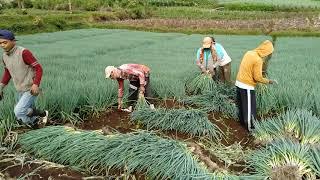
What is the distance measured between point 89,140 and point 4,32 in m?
1.53

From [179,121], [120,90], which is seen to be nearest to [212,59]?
[120,90]

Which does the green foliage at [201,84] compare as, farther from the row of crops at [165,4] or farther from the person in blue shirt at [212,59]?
the row of crops at [165,4]

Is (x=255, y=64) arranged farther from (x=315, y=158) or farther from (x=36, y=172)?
(x=36, y=172)

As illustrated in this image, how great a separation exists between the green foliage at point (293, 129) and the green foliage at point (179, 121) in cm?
50

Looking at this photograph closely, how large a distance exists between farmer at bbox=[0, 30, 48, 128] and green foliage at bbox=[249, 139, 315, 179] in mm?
2537

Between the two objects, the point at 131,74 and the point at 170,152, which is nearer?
the point at 170,152

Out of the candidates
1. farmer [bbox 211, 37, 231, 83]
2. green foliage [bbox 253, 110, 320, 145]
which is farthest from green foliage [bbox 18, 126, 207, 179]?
farmer [bbox 211, 37, 231, 83]

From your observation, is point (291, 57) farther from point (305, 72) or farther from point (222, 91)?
point (222, 91)

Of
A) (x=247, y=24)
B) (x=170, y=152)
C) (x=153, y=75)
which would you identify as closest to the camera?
(x=170, y=152)

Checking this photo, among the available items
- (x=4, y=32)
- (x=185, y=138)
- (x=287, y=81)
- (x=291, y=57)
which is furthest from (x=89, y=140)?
(x=291, y=57)

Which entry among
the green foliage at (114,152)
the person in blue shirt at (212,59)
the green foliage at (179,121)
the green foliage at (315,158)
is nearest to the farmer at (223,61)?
the person in blue shirt at (212,59)

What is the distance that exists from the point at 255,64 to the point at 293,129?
0.96 meters

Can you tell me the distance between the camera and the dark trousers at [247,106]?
19.3 feet

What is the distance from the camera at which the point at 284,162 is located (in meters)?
4.40
